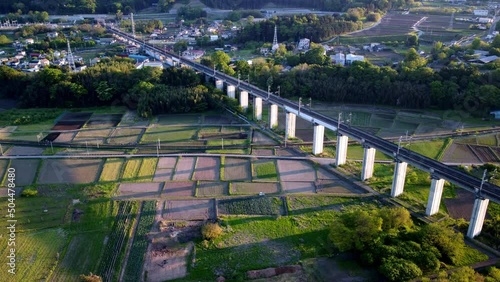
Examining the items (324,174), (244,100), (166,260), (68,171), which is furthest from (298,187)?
(68,171)

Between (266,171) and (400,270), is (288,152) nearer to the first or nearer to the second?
(266,171)

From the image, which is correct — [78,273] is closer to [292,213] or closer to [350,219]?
[292,213]

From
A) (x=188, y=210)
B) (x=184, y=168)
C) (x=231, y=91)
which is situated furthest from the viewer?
(x=231, y=91)

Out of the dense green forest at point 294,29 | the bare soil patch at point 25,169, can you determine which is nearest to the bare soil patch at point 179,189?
the bare soil patch at point 25,169

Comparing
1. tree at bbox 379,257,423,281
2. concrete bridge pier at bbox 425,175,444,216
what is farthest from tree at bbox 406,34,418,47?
tree at bbox 379,257,423,281

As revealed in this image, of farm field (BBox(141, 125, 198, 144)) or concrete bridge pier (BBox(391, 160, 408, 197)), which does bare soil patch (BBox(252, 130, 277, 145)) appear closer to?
farm field (BBox(141, 125, 198, 144))

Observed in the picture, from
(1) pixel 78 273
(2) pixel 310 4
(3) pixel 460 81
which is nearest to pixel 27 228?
(1) pixel 78 273

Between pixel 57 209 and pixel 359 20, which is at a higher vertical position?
pixel 359 20
